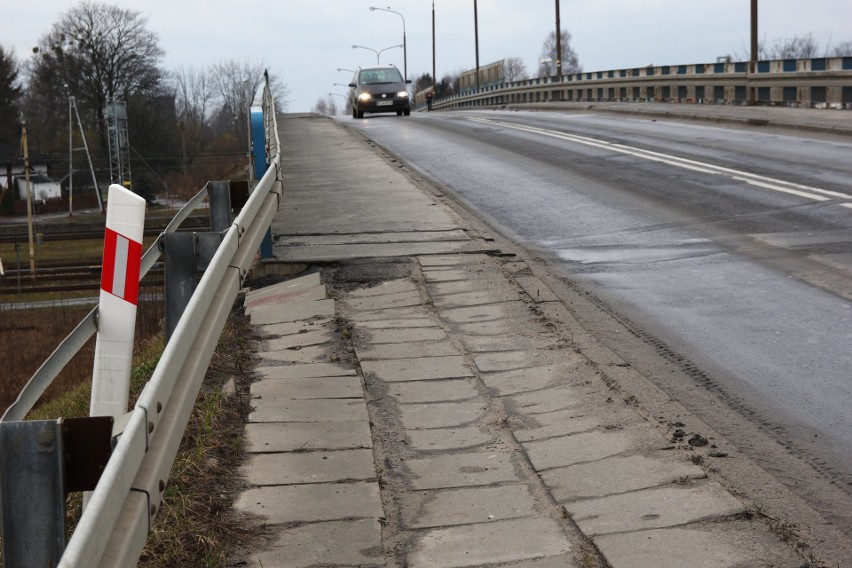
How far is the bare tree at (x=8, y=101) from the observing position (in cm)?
10081

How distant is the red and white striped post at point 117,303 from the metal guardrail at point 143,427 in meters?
0.10

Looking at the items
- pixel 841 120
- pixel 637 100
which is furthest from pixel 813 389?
pixel 637 100

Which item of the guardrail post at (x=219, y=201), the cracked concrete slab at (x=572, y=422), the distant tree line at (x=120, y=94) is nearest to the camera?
the cracked concrete slab at (x=572, y=422)

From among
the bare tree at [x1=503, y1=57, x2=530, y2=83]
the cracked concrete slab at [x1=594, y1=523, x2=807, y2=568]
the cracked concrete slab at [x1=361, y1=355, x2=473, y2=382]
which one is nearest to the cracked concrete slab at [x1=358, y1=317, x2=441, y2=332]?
the cracked concrete slab at [x1=361, y1=355, x2=473, y2=382]

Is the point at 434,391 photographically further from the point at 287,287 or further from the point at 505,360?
the point at 287,287

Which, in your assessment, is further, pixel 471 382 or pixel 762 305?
pixel 762 305

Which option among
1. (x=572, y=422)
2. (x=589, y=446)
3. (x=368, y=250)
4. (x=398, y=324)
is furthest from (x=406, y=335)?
(x=368, y=250)

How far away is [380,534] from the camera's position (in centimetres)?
390

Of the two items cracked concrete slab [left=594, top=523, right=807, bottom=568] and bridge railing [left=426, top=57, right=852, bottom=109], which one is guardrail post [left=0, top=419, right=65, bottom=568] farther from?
bridge railing [left=426, top=57, right=852, bottom=109]

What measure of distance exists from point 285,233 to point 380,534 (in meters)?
6.75

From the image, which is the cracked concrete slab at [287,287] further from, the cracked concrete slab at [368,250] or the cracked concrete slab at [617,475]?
the cracked concrete slab at [617,475]

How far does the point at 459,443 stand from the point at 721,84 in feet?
91.4

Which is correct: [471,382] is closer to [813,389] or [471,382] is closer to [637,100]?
[813,389]

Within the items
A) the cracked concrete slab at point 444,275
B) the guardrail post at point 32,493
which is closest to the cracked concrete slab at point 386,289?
the cracked concrete slab at point 444,275
